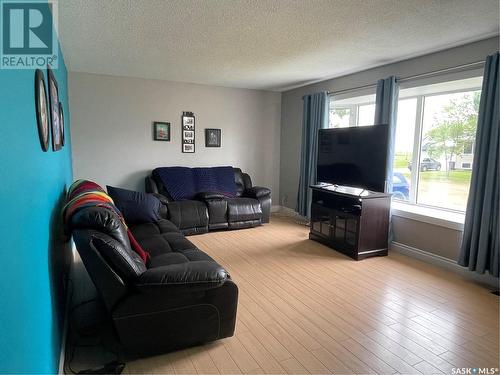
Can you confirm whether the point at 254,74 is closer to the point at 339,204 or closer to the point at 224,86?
the point at 224,86

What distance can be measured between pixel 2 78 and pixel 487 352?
10.1ft

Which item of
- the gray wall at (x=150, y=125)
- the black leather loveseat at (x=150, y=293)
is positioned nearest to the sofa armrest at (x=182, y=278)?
the black leather loveseat at (x=150, y=293)

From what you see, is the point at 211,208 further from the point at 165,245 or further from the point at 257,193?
the point at 165,245

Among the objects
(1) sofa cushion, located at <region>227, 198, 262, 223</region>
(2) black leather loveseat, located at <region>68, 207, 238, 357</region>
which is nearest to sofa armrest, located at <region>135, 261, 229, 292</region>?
(2) black leather loveseat, located at <region>68, 207, 238, 357</region>

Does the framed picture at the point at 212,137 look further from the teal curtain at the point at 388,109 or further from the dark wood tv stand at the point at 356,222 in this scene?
the teal curtain at the point at 388,109

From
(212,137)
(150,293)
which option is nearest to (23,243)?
(150,293)

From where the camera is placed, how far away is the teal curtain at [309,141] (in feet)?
16.9

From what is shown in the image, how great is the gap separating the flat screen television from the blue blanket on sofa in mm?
1678

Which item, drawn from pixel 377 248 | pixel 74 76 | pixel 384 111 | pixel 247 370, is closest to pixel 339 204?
pixel 377 248

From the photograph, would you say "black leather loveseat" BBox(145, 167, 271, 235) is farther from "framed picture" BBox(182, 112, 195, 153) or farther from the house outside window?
the house outside window

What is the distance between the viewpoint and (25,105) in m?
1.39

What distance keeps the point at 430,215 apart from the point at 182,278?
3.15 metres

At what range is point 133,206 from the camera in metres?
3.51

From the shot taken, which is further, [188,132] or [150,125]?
[188,132]
